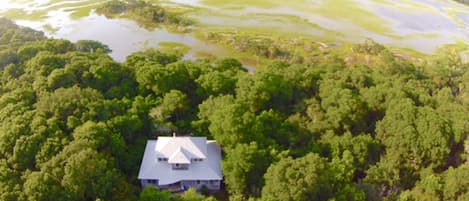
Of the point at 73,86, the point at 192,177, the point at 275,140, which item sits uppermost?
the point at 73,86

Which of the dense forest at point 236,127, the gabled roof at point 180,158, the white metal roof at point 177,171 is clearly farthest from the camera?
the gabled roof at point 180,158

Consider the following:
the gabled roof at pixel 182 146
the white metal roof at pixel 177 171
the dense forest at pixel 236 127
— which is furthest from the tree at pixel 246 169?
the gabled roof at pixel 182 146

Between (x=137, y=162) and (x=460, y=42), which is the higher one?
(x=460, y=42)

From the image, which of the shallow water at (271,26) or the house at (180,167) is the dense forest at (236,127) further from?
the shallow water at (271,26)

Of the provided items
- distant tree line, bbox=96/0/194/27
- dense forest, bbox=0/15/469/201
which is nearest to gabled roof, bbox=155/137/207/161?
dense forest, bbox=0/15/469/201

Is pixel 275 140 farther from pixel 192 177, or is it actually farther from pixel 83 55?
pixel 83 55

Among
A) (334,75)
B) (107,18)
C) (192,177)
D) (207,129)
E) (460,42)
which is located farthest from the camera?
Result: (107,18)

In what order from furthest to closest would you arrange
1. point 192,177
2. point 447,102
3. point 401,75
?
point 401,75, point 447,102, point 192,177

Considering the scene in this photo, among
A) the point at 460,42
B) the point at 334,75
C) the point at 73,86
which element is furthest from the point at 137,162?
the point at 460,42
